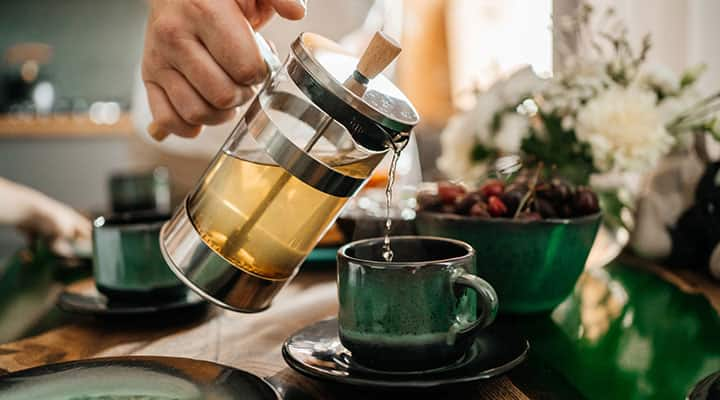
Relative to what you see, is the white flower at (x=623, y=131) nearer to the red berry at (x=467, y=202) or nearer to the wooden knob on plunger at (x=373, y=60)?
the red berry at (x=467, y=202)

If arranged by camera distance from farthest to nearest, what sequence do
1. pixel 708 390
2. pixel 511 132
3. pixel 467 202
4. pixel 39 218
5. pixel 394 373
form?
pixel 39 218, pixel 511 132, pixel 467 202, pixel 394 373, pixel 708 390

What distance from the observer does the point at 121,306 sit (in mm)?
855

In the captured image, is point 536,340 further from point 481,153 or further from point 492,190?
point 481,153

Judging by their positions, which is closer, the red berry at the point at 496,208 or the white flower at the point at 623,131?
the red berry at the point at 496,208

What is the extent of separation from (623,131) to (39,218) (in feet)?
3.48

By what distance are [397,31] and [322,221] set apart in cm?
217

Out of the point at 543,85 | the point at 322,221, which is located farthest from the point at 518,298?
the point at 543,85

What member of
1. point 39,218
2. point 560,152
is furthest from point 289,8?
point 39,218

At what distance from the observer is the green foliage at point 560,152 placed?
108cm

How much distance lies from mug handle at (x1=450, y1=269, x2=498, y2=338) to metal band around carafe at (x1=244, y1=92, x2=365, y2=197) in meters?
0.13

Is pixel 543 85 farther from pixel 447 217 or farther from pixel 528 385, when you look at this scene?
pixel 528 385

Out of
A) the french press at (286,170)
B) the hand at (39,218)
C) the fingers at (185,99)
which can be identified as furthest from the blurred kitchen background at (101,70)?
the french press at (286,170)

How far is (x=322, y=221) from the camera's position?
0.66 m

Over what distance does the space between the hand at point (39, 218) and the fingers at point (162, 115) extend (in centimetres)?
55
